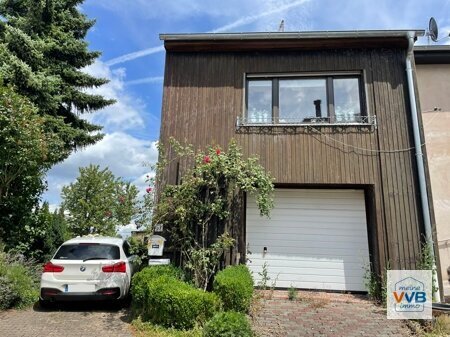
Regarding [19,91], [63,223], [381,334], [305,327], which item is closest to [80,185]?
[63,223]

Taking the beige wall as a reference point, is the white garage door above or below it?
below

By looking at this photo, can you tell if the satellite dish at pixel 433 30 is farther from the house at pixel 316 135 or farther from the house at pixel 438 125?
the house at pixel 316 135

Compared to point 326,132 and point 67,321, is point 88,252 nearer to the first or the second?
point 67,321

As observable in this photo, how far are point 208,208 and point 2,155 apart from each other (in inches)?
218

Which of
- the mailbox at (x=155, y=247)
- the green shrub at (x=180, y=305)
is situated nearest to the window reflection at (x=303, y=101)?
the mailbox at (x=155, y=247)

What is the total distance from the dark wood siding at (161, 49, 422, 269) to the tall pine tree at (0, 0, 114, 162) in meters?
5.86

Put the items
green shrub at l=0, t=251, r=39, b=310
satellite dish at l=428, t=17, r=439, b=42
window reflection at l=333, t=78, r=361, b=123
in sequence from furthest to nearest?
satellite dish at l=428, t=17, r=439, b=42, window reflection at l=333, t=78, r=361, b=123, green shrub at l=0, t=251, r=39, b=310

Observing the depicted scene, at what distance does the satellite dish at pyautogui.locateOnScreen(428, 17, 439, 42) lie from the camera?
10588 millimetres

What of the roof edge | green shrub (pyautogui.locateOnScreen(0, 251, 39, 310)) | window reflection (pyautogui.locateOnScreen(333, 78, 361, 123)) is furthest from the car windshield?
window reflection (pyautogui.locateOnScreen(333, 78, 361, 123))

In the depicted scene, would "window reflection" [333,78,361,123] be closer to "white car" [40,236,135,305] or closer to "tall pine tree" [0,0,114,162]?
"white car" [40,236,135,305]

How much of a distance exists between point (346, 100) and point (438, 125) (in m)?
3.13

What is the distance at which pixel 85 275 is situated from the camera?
679 centimetres

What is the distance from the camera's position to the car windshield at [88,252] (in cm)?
701

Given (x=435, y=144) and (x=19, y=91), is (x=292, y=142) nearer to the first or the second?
(x=435, y=144)
